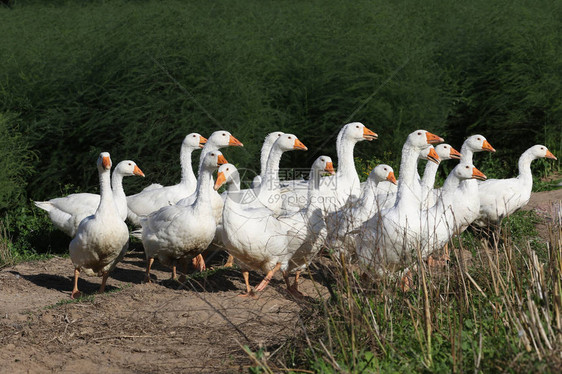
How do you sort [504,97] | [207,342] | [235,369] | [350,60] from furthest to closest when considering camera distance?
1. [504,97]
2. [350,60]
3. [207,342]
4. [235,369]

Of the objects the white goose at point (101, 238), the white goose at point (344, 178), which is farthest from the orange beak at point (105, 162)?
the white goose at point (344, 178)

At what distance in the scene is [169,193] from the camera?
10.3 meters

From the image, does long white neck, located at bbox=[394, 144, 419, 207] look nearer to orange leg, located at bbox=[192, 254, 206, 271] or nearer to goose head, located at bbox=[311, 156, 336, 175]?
goose head, located at bbox=[311, 156, 336, 175]

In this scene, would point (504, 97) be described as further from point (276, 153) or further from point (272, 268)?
point (272, 268)

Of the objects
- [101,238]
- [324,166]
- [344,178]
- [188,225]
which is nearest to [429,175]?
[344,178]

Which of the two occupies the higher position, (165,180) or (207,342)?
(165,180)

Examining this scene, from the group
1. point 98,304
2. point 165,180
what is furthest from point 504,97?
point 98,304

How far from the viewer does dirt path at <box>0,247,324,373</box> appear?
5734 millimetres

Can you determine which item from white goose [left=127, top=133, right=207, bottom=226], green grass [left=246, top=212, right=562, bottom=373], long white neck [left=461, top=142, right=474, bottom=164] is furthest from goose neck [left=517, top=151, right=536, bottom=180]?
green grass [left=246, top=212, right=562, bottom=373]

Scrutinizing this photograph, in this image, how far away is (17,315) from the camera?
7188 millimetres

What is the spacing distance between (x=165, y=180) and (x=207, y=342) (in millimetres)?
6604

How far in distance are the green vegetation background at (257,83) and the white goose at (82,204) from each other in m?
1.57

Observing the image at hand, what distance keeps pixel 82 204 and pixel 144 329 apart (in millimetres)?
4162

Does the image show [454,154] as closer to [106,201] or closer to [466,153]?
[466,153]
